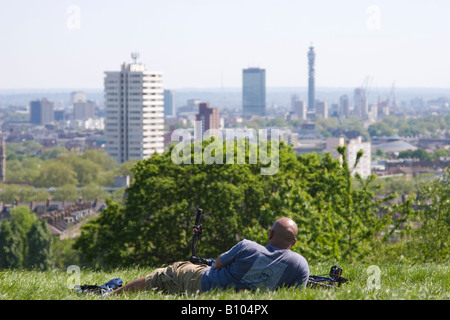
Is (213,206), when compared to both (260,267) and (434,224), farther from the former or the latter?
(260,267)

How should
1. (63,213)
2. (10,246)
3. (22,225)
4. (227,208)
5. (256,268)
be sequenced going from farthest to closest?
(63,213) → (22,225) → (10,246) → (227,208) → (256,268)

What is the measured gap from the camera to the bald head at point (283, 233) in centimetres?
641

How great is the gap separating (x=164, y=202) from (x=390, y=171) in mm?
127307

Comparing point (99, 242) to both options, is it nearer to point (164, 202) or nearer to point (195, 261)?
point (164, 202)

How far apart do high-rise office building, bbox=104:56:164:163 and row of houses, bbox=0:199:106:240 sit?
63.3m

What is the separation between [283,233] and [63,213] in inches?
3687

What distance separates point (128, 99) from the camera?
597 feet

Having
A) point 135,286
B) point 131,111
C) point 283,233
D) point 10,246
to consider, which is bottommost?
point 10,246

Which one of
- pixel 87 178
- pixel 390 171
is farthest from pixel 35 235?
pixel 390 171

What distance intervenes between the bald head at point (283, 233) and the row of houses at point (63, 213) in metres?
77.2

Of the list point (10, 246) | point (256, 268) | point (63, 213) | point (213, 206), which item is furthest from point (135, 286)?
A: point (63, 213)

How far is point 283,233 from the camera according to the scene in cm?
644

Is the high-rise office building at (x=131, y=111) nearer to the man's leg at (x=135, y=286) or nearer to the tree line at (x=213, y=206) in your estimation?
the tree line at (x=213, y=206)

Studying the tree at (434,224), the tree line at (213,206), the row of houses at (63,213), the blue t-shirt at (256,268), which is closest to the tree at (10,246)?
the tree line at (213,206)
